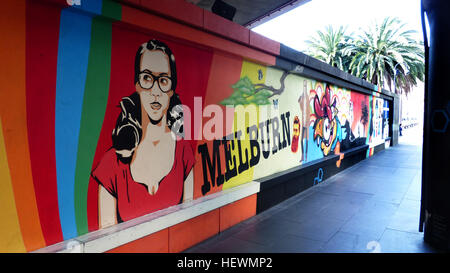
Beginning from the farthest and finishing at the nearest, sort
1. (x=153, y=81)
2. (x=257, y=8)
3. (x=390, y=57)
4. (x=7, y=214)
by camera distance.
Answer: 1. (x=390, y=57)
2. (x=257, y=8)
3. (x=153, y=81)
4. (x=7, y=214)

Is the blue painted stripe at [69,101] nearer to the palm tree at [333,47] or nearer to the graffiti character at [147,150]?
the graffiti character at [147,150]

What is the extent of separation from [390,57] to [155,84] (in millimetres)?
31943

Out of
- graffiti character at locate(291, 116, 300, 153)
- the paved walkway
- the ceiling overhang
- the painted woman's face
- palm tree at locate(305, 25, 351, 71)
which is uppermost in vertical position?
palm tree at locate(305, 25, 351, 71)

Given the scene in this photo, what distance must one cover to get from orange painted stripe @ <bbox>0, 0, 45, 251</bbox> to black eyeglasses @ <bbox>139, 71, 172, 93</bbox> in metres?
1.23

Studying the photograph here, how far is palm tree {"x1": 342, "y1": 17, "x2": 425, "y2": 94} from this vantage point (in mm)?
28347

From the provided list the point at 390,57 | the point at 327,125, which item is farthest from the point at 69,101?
the point at 390,57

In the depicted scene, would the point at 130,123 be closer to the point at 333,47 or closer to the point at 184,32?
the point at 184,32

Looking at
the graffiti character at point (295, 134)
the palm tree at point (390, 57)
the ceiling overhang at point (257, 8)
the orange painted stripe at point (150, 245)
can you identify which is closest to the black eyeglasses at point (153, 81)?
the orange painted stripe at point (150, 245)

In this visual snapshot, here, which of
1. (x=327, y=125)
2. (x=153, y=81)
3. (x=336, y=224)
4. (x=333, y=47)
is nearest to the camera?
(x=153, y=81)

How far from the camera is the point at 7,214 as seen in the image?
7.84 ft

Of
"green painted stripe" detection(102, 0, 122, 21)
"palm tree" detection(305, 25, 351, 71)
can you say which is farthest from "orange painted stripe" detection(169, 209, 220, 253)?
"palm tree" detection(305, 25, 351, 71)

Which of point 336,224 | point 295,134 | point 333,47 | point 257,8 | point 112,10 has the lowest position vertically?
point 336,224

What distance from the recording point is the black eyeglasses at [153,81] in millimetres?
3479

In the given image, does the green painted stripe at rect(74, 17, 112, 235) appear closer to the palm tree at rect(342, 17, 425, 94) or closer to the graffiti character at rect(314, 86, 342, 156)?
the graffiti character at rect(314, 86, 342, 156)
